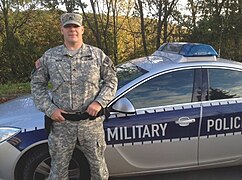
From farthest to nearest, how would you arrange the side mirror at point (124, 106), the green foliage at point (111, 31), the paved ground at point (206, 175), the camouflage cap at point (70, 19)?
the green foliage at point (111, 31), the paved ground at point (206, 175), the side mirror at point (124, 106), the camouflage cap at point (70, 19)

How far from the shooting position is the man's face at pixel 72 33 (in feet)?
8.32

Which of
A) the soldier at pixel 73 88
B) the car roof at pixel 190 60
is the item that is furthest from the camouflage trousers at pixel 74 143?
the car roof at pixel 190 60

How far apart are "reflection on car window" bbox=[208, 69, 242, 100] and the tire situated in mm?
1422

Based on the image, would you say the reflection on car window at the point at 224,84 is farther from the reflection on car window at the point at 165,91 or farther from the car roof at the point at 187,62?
the reflection on car window at the point at 165,91

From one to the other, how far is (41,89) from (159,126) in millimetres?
1177

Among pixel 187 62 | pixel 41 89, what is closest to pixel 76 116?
pixel 41 89

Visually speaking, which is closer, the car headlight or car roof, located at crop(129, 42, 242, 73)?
the car headlight

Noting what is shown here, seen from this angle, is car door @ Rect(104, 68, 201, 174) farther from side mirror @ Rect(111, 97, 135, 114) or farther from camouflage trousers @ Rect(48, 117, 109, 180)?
camouflage trousers @ Rect(48, 117, 109, 180)

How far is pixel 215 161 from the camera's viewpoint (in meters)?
3.34

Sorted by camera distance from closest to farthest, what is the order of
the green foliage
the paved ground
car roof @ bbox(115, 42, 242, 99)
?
car roof @ bbox(115, 42, 242, 99)
the paved ground
the green foliage

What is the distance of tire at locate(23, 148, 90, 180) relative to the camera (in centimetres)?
304

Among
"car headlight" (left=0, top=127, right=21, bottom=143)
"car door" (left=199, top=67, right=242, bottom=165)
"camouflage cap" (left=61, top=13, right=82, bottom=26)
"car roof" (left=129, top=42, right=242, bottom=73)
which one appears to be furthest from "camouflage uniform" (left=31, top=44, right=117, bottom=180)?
"car door" (left=199, top=67, right=242, bottom=165)

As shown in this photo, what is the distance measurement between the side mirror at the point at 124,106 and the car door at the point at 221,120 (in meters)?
0.74

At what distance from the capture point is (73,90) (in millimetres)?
2578
